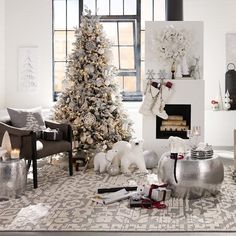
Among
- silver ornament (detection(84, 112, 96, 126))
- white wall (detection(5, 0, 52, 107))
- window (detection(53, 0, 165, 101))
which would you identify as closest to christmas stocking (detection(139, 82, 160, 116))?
→ silver ornament (detection(84, 112, 96, 126))

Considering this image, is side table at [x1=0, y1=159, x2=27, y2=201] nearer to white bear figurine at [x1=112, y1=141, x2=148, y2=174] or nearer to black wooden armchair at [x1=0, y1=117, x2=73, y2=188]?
black wooden armchair at [x1=0, y1=117, x2=73, y2=188]

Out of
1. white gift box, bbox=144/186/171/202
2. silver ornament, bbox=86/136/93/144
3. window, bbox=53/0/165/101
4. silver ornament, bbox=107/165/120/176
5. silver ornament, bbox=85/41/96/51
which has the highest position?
window, bbox=53/0/165/101

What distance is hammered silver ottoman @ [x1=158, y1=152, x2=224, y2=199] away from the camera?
454 centimetres

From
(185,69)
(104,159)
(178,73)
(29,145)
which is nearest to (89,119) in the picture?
(104,159)

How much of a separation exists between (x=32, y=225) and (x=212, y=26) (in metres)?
5.95

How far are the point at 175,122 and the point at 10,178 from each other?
3.14m

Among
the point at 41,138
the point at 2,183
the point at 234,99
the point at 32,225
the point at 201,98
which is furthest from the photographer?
the point at 234,99

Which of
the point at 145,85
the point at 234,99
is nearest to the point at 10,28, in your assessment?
the point at 145,85

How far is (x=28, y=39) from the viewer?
8.62m

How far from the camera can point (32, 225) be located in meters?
3.78

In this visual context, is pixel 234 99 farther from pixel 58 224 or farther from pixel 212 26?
pixel 58 224

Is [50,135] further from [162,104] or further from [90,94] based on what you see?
[162,104]

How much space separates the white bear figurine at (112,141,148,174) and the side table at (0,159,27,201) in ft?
5.29

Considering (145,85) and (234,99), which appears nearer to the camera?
(145,85)
